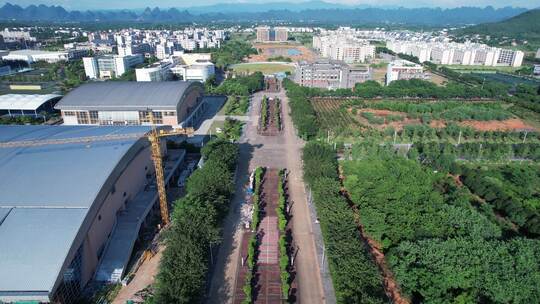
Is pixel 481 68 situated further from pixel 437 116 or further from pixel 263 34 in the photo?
pixel 263 34

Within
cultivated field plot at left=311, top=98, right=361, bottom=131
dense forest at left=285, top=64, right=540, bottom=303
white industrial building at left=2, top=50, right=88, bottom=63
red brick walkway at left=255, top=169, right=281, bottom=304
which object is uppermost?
white industrial building at left=2, top=50, right=88, bottom=63

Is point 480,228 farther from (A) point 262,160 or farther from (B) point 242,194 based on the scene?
(A) point 262,160

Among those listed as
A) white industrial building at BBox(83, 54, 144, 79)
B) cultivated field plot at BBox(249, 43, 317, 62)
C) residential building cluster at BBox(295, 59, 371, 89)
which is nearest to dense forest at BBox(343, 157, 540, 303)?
residential building cluster at BBox(295, 59, 371, 89)

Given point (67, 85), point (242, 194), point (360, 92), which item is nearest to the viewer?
point (242, 194)

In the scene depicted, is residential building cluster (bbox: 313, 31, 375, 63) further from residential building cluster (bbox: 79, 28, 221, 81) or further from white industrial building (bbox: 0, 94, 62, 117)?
white industrial building (bbox: 0, 94, 62, 117)

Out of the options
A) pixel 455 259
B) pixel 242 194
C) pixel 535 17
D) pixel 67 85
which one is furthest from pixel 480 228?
pixel 535 17

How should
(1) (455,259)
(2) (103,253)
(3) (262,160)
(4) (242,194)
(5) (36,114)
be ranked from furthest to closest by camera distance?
(5) (36,114) < (3) (262,160) < (4) (242,194) < (2) (103,253) < (1) (455,259)

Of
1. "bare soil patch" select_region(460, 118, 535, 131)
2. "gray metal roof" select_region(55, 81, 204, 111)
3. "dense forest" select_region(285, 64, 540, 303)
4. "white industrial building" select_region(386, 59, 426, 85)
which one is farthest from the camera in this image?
"white industrial building" select_region(386, 59, 426, 85)

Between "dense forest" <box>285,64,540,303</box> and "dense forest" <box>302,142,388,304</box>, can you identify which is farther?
"dense forest" <box>285,64,540,303</box>
